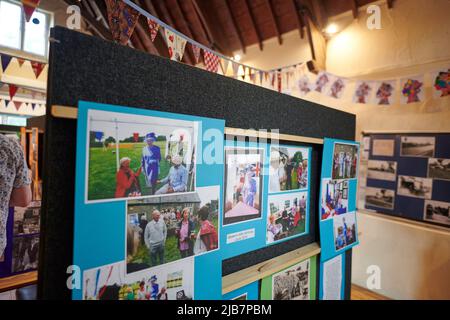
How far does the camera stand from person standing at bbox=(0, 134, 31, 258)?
103 cm

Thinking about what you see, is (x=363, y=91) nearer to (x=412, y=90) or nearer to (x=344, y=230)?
(x=412, y=90)

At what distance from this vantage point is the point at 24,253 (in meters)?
1.35

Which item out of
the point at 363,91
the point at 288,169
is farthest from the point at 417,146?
the point at 288,169

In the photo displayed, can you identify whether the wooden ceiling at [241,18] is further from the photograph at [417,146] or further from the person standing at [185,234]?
the person standing at [185,234]

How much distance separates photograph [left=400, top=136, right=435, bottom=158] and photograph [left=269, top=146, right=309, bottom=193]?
2.17 m

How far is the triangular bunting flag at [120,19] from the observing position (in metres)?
1.36

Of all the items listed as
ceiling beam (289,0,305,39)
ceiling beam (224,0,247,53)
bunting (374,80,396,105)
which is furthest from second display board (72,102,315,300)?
ceiling beam (224,0,247,53)

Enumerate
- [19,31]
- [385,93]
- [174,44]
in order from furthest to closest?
[19,31] < [385,93] < [174,44]

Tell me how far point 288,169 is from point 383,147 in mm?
2409

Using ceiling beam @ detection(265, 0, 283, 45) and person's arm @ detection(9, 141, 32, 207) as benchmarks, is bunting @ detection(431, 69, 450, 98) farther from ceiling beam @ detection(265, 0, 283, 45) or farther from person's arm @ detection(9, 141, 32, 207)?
person's arm @ detection(9, 141, 32, 207)

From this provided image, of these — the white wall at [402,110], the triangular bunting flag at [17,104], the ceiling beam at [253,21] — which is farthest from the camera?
the triangular bunting flag at [17,104]

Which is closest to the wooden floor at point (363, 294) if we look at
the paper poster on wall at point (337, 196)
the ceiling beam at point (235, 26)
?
the paper poster on wall at point (337, 196)

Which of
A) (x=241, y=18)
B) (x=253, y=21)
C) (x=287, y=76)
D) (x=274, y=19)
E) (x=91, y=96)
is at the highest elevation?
(x=241, y=18)

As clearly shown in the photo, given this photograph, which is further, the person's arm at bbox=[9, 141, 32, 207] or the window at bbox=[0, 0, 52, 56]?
the window at bbox=[0, 0, 52, 56]
